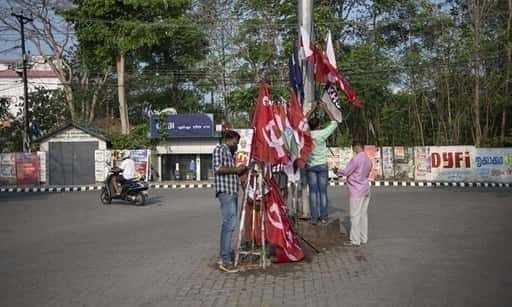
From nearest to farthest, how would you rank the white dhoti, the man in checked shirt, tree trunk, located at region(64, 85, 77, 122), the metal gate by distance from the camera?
the man in checked shirt < the white dhoti < the metal gate < tree trunk, located at region(64, 85, 77, 122)

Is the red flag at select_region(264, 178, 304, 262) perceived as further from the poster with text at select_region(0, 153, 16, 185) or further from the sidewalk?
the poster with text at select_region(0, 153, 16, 185)

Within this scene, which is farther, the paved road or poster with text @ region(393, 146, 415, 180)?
poster with text @ region(393, 146, 415, 180)

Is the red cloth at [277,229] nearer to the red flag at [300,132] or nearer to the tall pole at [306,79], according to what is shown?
the red flag at [300,132]

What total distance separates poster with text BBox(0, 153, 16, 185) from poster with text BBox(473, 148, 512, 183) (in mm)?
23560

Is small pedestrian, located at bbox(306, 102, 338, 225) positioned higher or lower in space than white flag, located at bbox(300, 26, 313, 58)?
lower

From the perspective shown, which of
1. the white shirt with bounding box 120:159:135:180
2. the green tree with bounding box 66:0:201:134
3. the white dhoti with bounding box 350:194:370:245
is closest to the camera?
the white dhoti with bounding box 350:194:370:245

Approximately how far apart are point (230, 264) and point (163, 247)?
2.46m

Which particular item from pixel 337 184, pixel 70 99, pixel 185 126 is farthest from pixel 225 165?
pixel 70 99

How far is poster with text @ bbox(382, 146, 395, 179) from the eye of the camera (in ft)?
101

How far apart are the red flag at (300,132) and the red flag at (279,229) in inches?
30.0

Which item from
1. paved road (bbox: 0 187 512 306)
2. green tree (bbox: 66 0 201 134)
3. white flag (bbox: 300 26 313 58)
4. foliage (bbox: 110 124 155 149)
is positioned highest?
green tree (bbox: 66 0 201 134)

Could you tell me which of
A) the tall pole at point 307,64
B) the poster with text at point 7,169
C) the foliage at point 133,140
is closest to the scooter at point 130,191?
the tall pole at point 307,64

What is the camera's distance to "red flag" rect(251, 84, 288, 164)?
7789mm

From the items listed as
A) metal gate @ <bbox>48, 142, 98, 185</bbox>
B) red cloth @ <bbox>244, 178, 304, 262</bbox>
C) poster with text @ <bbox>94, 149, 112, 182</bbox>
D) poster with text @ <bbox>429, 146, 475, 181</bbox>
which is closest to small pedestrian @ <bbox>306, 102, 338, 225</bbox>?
red cloth @ <bbox>244, 178, 304, 262</bbox>
